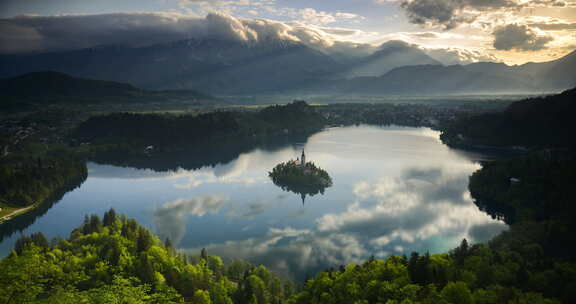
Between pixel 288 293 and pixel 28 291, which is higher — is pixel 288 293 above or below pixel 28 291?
below

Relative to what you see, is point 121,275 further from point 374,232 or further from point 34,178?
point 34,178

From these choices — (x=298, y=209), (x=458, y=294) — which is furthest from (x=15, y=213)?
(x=458, y=294)

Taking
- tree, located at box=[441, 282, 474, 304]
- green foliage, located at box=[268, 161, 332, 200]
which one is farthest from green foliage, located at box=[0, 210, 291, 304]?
green foliage, located at box=[268, 161, 332, 200]

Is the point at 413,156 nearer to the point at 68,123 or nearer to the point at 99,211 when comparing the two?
the point at 99,211

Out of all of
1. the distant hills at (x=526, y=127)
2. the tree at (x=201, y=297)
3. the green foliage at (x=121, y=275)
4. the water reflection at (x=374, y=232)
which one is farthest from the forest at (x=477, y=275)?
the distant hills at (x=526, y=127)

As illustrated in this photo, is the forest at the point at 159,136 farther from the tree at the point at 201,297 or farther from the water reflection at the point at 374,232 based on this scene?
the tree at the point at 201,297

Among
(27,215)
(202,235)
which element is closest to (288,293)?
(202,235)
